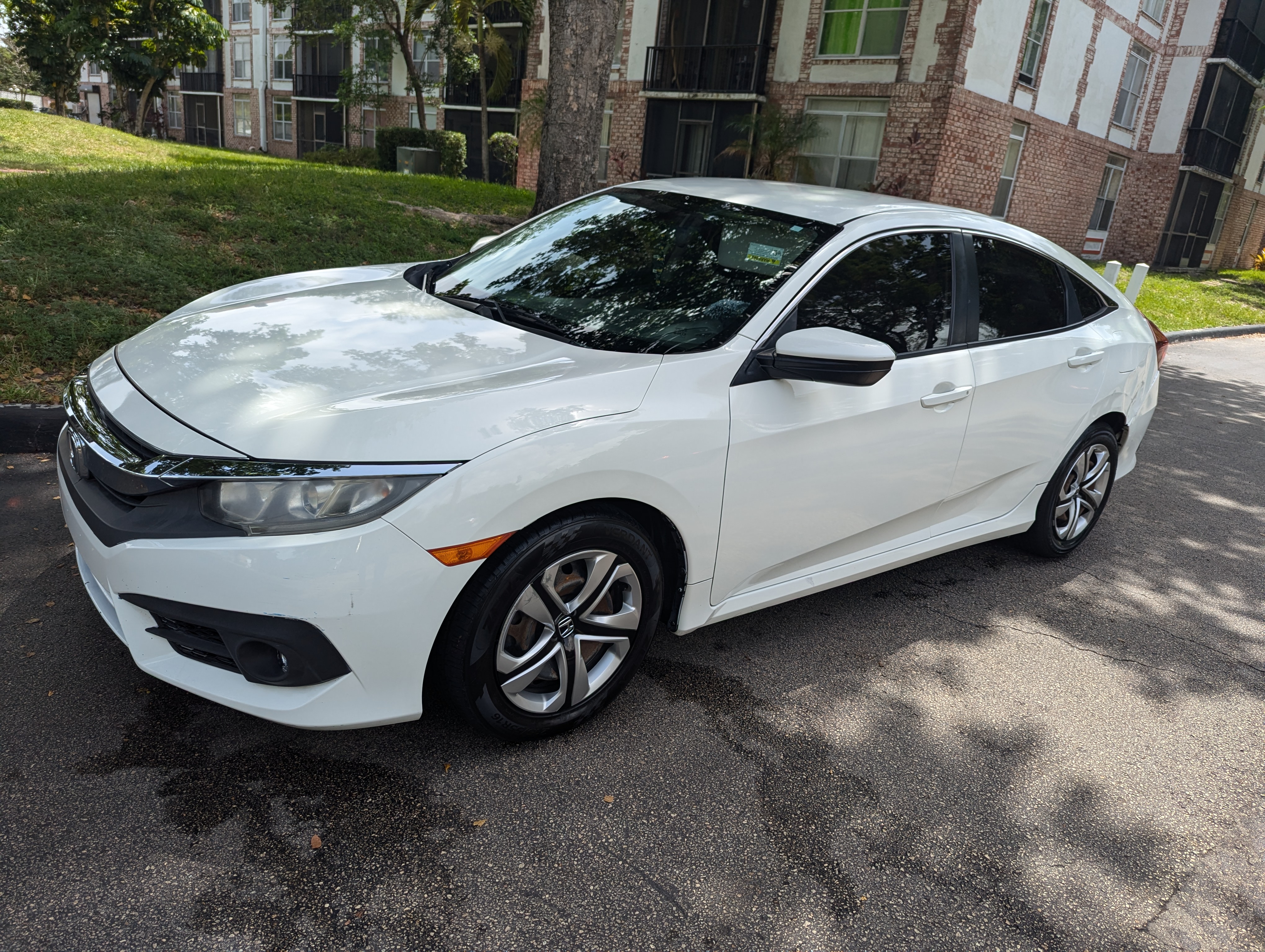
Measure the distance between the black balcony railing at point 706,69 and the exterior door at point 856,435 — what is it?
61.0 feet

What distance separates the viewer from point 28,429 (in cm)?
479

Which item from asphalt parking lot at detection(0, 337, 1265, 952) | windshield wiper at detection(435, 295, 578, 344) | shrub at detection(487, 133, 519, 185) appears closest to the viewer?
asphalt parking lot at detection(0, 337, 1265, 952)

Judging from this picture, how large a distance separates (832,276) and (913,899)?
2013 millimetres

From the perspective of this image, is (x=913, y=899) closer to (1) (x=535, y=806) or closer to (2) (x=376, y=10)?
(1) (x=535, y=806)

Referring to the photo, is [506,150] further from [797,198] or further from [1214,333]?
[797,198]

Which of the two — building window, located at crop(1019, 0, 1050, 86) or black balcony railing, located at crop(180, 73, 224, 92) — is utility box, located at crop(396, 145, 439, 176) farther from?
black balcony railing, located at crop(180, 73, 224, 92)

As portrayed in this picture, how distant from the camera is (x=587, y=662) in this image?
115 inches

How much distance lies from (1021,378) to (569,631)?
7.61 ft

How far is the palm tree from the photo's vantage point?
2453cm

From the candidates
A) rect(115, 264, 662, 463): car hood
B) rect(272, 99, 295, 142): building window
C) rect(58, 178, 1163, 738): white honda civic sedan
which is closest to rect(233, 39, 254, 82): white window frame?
rect(272, 99, 295, 142): building window

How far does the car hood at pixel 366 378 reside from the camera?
238 cm

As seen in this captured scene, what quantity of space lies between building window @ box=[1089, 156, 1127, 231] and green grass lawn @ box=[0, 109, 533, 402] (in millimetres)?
20095

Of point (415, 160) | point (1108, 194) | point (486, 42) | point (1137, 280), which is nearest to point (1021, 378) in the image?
point (1137, 280)

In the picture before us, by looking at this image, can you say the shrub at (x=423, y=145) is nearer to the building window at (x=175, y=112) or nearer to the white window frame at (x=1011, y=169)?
the white window frame at (x=1011, y=169)
